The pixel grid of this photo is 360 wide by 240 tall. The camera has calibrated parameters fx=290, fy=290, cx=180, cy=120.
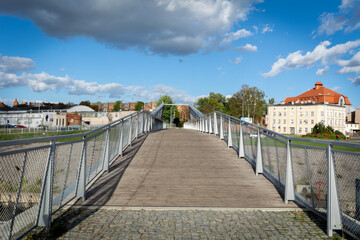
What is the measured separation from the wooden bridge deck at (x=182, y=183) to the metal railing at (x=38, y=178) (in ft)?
2.28

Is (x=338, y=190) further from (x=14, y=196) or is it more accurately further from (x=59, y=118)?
(x=59, y=118)

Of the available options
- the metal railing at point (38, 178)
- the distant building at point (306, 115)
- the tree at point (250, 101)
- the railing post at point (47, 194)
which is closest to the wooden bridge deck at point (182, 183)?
the metal railing at point (38, 178)

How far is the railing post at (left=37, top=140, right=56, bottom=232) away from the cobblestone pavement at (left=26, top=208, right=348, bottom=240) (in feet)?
0.43

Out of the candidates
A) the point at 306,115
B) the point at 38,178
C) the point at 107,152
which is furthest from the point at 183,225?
the point at 306,115

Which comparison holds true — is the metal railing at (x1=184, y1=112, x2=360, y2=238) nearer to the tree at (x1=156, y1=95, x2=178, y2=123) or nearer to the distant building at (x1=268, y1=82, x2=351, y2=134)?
the distant building at (x1=268, y1=82, x2=351, y2=134)

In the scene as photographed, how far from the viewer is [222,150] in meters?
10.7

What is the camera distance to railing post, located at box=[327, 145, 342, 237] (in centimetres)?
415

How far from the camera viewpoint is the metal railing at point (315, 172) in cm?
392

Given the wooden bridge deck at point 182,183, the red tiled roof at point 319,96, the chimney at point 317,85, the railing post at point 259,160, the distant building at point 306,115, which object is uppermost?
the chimney at point 317,85

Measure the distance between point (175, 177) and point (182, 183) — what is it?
0.50 m

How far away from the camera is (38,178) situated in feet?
13.0

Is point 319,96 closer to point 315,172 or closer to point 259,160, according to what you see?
point 259,160

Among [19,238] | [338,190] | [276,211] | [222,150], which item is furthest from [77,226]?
[222,150]

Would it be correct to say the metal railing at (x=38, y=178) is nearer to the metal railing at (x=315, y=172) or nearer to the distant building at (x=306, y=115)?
the metal railing at (x=315, y=172)
